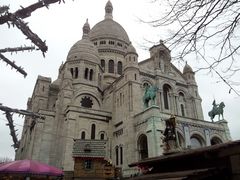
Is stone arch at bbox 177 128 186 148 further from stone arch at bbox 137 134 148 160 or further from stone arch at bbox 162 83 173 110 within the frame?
stone arch at bbox 162 83 173 110

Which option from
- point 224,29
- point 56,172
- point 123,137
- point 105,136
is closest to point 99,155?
point 123,137

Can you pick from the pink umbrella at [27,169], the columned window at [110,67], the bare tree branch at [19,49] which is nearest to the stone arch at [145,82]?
the columned window at [110,67]

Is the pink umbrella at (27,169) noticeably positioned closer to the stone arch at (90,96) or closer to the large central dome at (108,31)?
the stone arch at (90,96)

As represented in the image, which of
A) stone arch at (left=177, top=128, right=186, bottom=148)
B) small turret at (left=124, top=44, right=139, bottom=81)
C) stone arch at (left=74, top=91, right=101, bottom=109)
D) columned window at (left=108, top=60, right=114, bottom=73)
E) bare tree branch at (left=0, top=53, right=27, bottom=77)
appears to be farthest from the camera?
columned window at (left=108, top=60, right=114, bottom=73)

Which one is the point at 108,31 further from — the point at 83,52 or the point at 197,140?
the point at 197,140

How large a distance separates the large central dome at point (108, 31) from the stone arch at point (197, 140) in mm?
29584

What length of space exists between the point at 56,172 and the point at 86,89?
75.4ft

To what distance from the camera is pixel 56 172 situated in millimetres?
14781

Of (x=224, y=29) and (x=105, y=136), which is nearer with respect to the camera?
(x=224, y=29)

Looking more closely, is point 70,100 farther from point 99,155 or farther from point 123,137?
point 99,155

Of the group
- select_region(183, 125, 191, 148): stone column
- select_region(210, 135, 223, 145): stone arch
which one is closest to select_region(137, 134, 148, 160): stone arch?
select_region(183, 125, 191, 148): stone column

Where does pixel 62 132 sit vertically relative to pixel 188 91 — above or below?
below

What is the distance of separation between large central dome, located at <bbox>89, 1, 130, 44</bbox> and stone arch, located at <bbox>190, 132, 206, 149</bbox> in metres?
29.6

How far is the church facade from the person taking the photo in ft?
92.3
